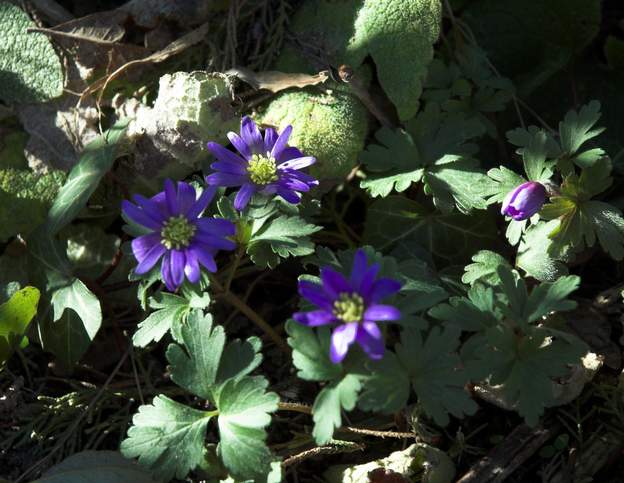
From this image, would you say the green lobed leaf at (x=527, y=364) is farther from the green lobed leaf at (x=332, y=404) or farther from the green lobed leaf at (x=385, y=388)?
the green lobed leaf at (x=332, y=404)

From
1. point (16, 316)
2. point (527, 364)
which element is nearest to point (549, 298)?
point (527, 364)

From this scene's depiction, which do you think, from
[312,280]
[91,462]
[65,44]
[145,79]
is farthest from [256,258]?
[65,44]

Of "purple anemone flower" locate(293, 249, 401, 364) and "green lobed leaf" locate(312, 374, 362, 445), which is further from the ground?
"purple anemone flower" locate(293, 249, 401, 364)

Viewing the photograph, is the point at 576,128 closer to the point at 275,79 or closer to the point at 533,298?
the point at 533,298

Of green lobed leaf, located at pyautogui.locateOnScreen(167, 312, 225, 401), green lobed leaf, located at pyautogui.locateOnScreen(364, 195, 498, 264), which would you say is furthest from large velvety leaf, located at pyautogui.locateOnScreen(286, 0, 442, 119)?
green lobed leaf, located at pyautogui.locateOnScreen(167, 312, 225, 401)

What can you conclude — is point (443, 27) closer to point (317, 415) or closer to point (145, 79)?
point (145, 79)

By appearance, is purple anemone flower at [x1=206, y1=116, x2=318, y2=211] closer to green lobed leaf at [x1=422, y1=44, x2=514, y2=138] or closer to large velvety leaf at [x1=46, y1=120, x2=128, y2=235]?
large velvety leaf at [x1=46, y1=120, x2=128, y2=235]

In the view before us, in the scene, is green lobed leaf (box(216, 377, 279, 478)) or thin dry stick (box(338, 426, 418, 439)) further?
thin dry stick (box(338, 426, 418, 439))
